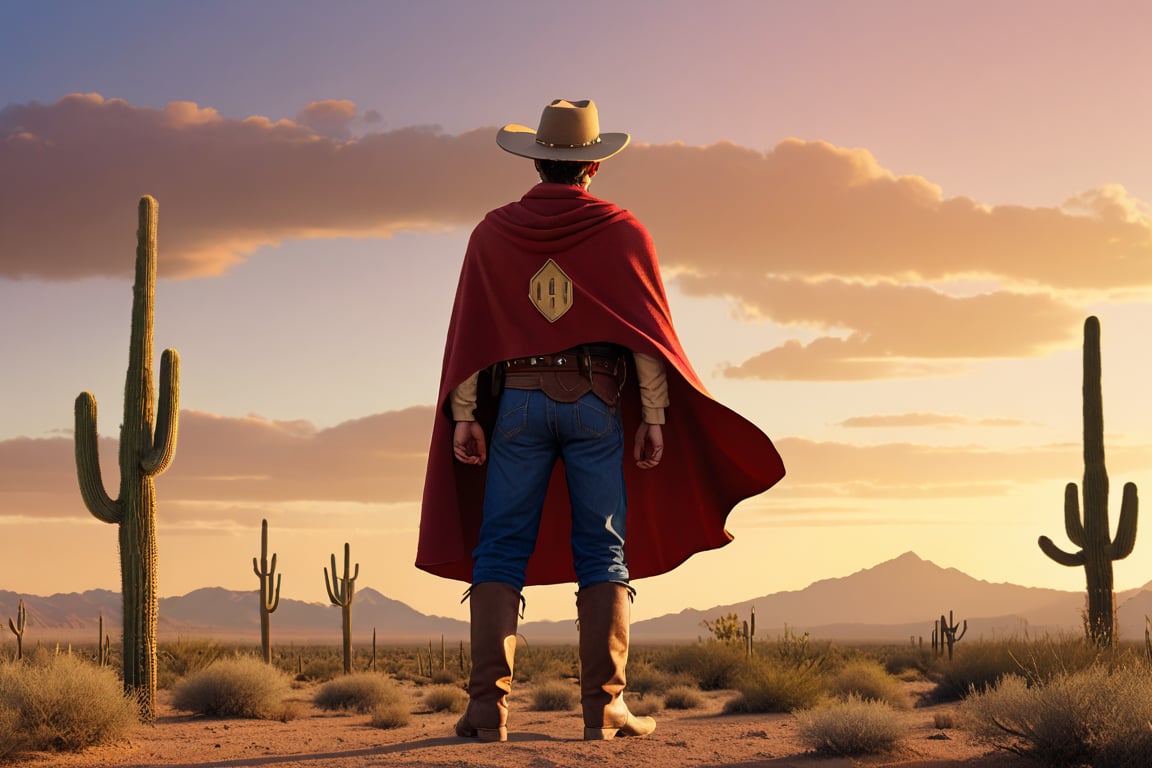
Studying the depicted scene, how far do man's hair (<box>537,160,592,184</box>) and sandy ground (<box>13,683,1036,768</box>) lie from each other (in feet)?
10.7

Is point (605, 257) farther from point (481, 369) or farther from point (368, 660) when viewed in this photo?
point (368, 660)

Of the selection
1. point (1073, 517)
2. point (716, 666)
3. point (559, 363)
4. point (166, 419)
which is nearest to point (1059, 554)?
point (1073, 517)

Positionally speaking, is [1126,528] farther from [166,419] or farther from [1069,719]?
[166,419]

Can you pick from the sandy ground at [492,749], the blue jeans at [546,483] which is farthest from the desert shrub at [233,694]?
the blue jeans at [546,483]

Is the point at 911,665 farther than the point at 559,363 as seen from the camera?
Yes

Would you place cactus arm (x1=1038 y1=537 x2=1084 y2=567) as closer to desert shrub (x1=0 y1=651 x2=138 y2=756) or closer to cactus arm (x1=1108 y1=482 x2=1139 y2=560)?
cactus arm (x1=1108 y1=482 x2=1139 y2=560)

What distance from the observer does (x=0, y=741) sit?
8.81 m

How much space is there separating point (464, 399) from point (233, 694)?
8.48 metres

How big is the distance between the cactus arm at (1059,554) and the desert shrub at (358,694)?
11.0 metres

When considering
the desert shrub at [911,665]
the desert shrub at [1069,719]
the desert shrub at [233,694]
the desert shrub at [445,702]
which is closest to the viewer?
the desert shrub at [1069,719]

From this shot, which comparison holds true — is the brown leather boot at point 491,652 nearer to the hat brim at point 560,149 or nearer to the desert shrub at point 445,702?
the hat brim at point 560,149

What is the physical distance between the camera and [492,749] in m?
6.69

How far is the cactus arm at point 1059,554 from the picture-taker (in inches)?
783

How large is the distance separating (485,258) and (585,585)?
2002 millimetres
